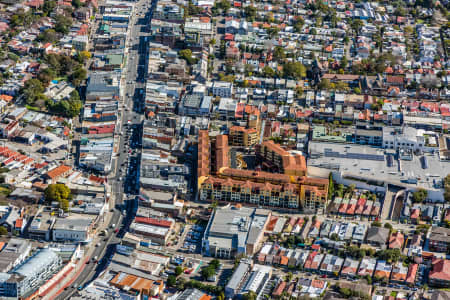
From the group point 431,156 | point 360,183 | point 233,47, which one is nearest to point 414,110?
point 431,156

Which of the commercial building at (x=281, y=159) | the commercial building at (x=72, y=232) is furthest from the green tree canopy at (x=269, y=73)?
the commercial building at (x=72, y=232)

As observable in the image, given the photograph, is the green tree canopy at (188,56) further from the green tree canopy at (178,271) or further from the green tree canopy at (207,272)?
the green tree canopy at (207,272)

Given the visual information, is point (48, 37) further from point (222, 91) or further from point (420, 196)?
point (420, 196)

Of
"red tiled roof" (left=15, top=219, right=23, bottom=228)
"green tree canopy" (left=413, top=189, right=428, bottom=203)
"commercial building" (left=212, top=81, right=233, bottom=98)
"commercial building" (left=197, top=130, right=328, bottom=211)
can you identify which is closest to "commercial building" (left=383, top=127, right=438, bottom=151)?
"green tree canopy" (left=413, top=189, right=428, bottom=203)

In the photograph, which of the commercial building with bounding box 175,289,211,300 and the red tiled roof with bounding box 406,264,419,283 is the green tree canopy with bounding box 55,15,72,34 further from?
the red tiled roof with bounding box 406,264,419,283

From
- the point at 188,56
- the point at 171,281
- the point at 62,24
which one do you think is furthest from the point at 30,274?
the point at 62,24

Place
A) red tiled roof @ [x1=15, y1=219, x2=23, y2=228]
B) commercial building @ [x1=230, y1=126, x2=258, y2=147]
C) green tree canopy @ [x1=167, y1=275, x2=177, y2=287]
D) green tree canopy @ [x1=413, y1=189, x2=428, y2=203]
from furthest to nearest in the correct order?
commercial building @ [x1=230, y1=126, x2=258, y2=147] < green tree canopy @ [x1=413, y1=189, x2=428, y2=203] < red tiled roof @ [x1=15, y1=219, x2=23, y2=228] < green tree canopy @ [x1=167, y1=275, x2=177, y2=287]

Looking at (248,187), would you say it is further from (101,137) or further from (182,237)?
(101,137)
